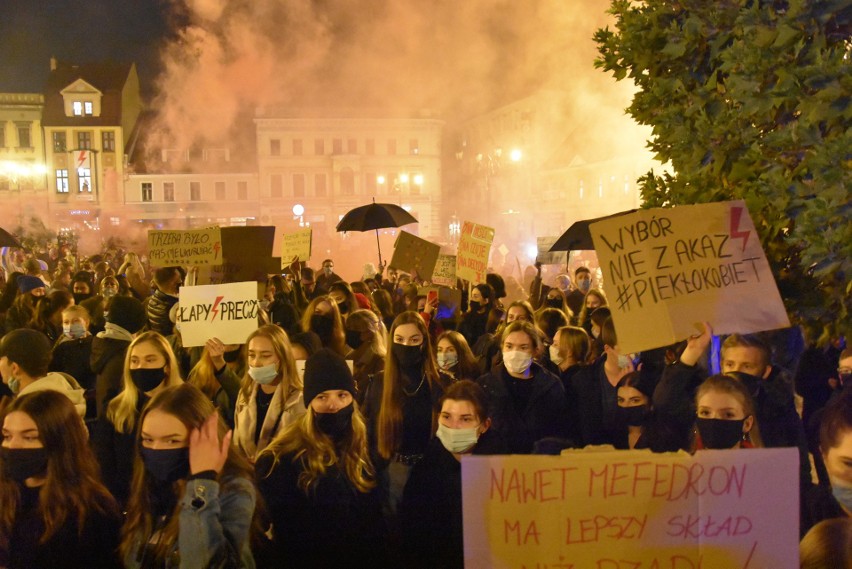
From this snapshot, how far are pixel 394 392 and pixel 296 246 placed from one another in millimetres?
7163

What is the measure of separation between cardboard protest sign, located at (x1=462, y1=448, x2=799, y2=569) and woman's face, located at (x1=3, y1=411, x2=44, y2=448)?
174cm

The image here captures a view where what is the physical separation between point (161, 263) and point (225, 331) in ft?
8.68

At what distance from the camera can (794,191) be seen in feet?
11.5

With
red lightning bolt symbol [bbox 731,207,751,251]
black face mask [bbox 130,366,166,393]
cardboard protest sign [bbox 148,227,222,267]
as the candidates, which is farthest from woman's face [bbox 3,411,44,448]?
cardboard protest sign [bbox 148,227,222,267]

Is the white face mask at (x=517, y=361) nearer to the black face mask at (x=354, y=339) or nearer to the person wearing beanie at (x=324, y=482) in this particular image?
the person wearing beanie at (x=324, y=482)

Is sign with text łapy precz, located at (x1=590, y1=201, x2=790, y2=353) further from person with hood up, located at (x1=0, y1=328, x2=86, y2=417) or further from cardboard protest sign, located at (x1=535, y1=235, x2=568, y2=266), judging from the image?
cardboard protest sign, located at (x1=535, y1=235, x2=568, y2=266)

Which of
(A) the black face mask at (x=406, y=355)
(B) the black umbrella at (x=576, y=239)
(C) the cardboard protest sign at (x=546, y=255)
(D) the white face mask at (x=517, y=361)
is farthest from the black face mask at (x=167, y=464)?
(C) the cardboard protest sign at (x=546, y=255)

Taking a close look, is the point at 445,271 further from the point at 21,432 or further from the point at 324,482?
the point at 21,432

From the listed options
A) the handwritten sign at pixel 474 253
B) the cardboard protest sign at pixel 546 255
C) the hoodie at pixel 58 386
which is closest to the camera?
the hoodie at pixel 58 386

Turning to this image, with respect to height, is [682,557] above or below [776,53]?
below

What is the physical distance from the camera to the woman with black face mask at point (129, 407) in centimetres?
420

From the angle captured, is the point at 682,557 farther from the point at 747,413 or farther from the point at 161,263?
the point at 161,263

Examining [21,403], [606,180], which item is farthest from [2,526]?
[606,180]

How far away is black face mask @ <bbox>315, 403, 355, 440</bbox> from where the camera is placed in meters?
3.79
